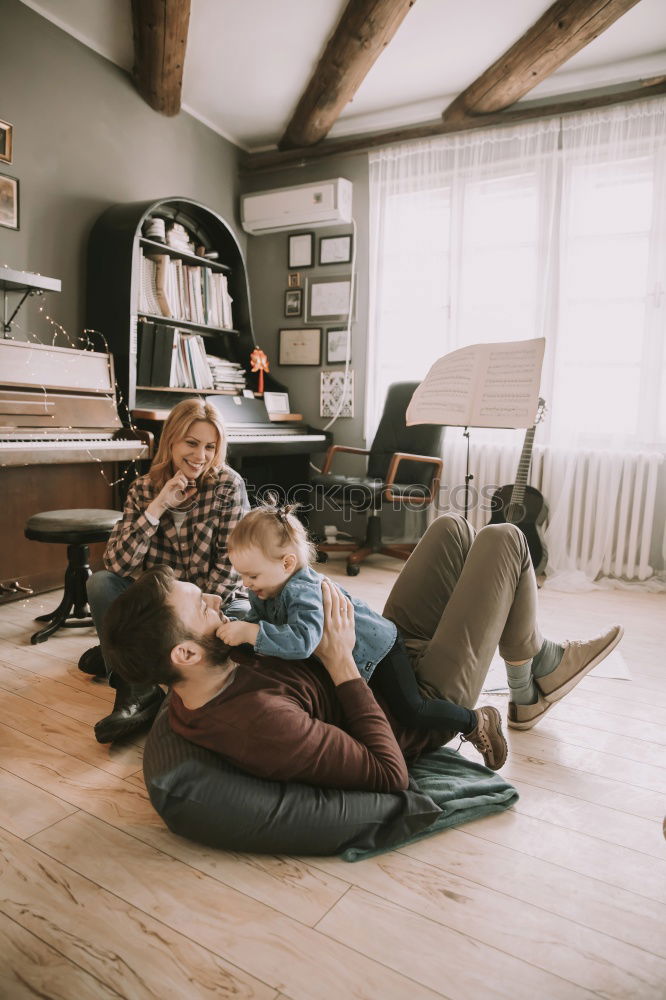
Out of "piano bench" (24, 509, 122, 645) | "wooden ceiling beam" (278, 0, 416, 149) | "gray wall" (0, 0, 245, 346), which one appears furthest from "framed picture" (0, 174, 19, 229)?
"wooden ceiling beam" (278, 0, 416, 149)

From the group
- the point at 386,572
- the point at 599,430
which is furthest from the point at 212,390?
the point at 599,430

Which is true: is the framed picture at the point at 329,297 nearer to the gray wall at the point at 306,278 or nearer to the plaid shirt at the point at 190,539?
the gray wall at the point at 306,278

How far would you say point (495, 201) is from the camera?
3.73m

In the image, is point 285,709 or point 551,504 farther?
point 551,504

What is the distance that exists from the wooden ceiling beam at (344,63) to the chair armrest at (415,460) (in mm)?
1988

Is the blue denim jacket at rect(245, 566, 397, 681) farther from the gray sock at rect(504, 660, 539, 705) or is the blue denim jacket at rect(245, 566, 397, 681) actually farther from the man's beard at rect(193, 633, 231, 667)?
the gray sock at rect(504, 660, 539, 705)

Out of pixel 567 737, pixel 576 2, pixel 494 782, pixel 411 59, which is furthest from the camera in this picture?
pixel 411 59

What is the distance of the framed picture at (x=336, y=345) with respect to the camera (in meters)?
4.31

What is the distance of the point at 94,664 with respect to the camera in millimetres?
2107

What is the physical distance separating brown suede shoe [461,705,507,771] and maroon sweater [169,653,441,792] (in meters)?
0.31

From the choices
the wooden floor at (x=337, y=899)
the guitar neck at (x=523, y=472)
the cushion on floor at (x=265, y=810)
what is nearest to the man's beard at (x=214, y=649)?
the cushion on floor at (x=265, y=810)

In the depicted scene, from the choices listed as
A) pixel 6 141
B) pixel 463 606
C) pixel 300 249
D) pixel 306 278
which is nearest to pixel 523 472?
pixel 463 606

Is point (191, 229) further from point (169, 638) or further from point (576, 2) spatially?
point (169, 638)

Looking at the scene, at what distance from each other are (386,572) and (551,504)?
3.38 feet
